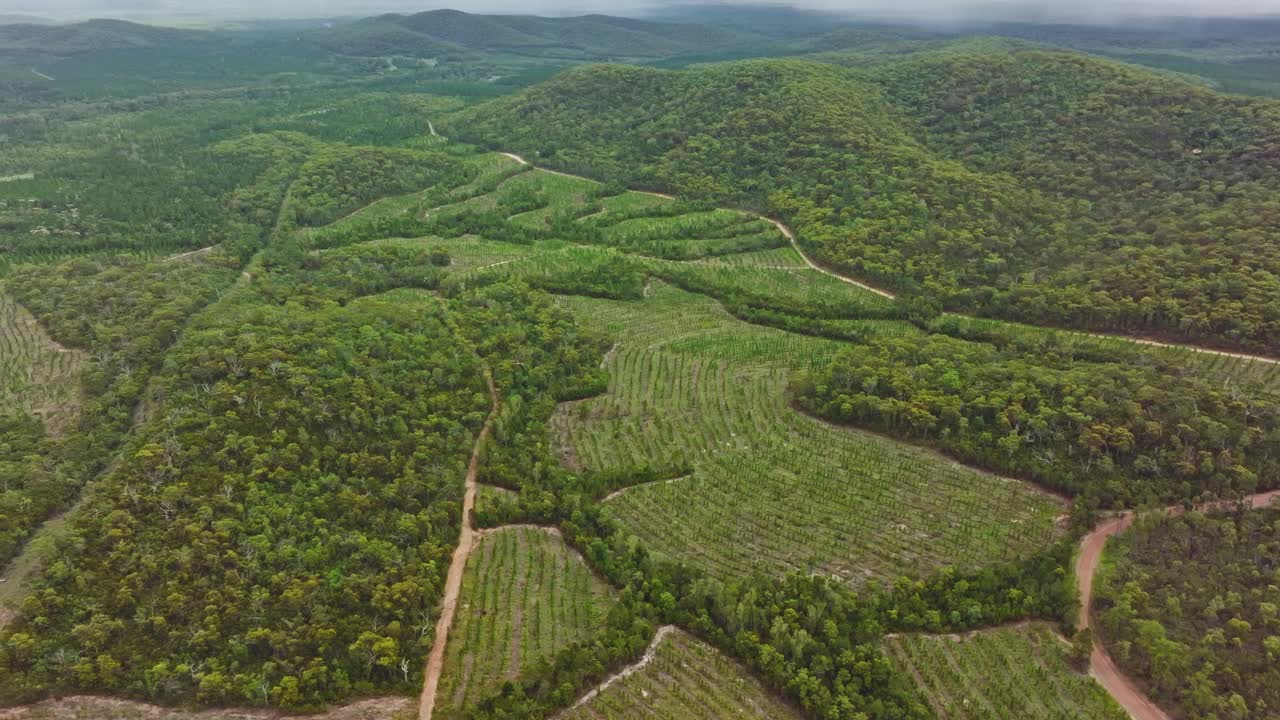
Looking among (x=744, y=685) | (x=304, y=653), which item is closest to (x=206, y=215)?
(x=304, y=653)

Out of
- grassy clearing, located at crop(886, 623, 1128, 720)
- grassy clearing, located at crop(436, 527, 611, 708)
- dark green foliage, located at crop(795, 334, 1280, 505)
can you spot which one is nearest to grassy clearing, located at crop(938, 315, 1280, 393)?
dark green foliage, located at crop(795, 334, 1280, 505)

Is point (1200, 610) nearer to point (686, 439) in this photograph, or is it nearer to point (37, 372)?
point (686, 439)

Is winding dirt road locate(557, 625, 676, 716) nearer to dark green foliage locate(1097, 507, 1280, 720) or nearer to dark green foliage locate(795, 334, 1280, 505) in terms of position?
dark green foliage locate(1097, 507, 1280, 720)

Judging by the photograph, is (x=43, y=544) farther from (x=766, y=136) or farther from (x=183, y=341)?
(x=766, y=136)

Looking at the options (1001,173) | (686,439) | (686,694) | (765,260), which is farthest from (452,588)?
(1001,173)

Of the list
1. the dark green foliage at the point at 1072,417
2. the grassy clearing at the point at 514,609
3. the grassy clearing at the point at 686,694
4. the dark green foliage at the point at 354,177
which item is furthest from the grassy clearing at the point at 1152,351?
the dark green foliage at the point at 354,177
